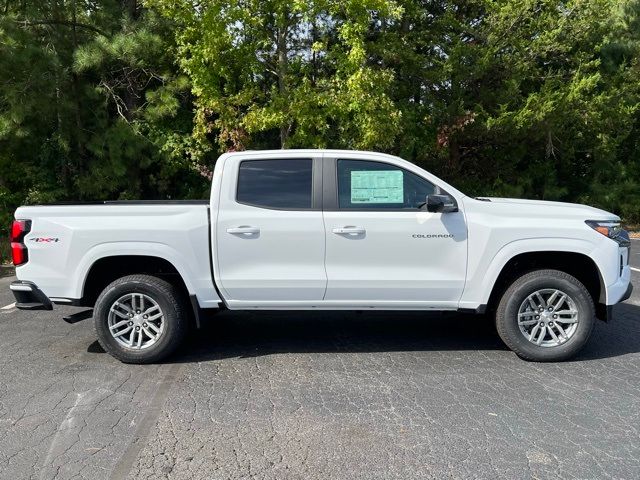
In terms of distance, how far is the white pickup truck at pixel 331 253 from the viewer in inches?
189

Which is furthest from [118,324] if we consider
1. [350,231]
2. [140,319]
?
[350,231]

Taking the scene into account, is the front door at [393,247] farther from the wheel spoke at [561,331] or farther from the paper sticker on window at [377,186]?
the wheel spoke at [561,331]

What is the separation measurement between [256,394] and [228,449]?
84 cm

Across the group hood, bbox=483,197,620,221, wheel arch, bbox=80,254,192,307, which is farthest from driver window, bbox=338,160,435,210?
wheel arch, bbox=80,254,192,307

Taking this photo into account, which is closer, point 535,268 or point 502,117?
point 535,268

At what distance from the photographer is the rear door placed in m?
4.82

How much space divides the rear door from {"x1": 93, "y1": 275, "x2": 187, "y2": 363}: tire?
1.73 feet

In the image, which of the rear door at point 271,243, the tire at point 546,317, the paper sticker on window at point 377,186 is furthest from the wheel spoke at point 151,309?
the tire at point 546,317

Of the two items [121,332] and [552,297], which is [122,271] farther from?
[552,297]

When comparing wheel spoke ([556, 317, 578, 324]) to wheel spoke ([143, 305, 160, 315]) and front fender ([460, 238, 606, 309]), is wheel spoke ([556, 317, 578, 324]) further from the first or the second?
wheel spoke ([143, 305, 160, 315])

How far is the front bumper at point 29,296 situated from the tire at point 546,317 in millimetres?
4109

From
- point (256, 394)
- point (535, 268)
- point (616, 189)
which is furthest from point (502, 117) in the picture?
point (256, 394)

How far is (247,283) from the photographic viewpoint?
4.86 meters

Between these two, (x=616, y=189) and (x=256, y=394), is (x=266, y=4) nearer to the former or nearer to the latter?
(x=256, y=394)
